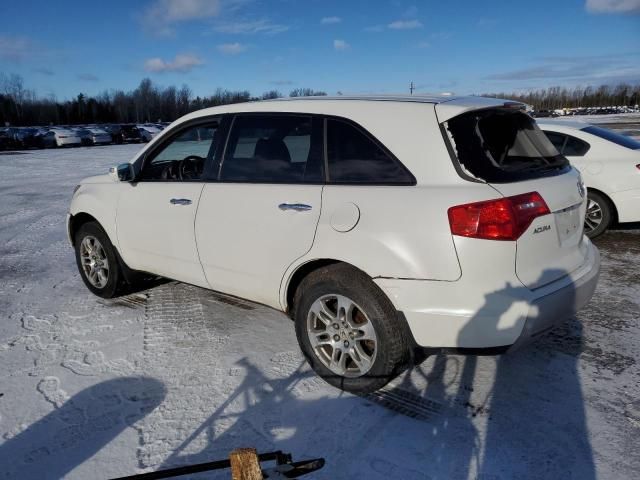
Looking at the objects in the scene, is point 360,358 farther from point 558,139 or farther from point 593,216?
point 558,139

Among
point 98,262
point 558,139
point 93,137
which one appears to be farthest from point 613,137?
point 93,137

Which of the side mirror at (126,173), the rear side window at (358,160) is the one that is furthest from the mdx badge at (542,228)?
the side mirror at (126,173)

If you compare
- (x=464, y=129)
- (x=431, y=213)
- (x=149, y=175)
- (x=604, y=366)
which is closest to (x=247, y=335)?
(x=149, y=175)

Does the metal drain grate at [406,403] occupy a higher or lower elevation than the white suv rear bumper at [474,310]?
lower

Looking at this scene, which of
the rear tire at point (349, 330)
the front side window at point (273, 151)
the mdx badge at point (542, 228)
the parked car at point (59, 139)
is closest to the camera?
the mdx badge at point (542, 228)

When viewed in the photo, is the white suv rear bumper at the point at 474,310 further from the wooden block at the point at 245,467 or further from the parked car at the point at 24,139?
the parked car at the point at 24,139

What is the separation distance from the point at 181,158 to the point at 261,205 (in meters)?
1.47

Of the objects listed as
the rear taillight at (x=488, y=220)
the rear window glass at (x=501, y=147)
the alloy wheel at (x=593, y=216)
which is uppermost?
the rear window glass at (x=501, y=147)

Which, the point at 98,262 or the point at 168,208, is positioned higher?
the point at 168,208

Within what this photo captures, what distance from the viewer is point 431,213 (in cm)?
268

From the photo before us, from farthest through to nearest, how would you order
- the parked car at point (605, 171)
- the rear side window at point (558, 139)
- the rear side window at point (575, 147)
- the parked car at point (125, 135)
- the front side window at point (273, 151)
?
the parked car at point (125, 135)
the rear side window at point (558, 139)
the rear side window at point (575, 147)
the parked car at point (605, 171)
the front side window at point (273, 151)

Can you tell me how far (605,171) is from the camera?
6523mm

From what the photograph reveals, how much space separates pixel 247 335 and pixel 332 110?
1876 mm

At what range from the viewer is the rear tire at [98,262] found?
468 cm
